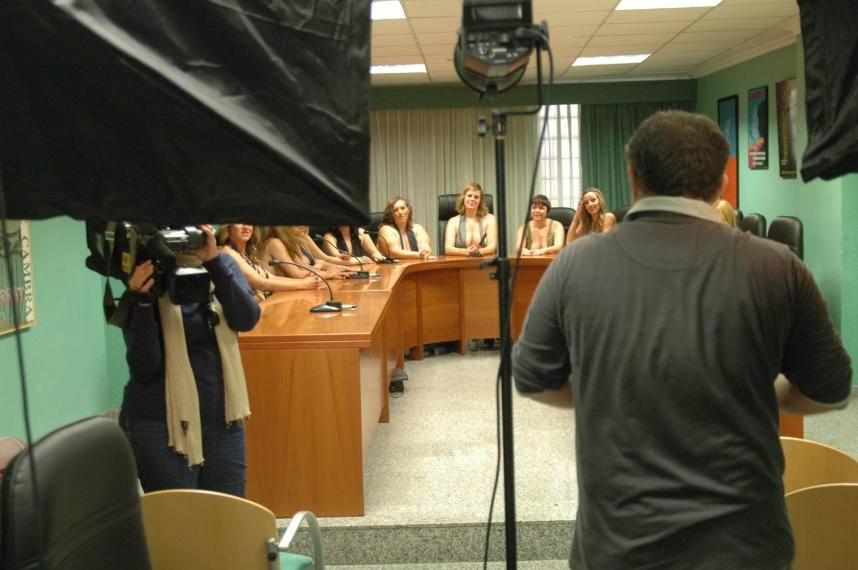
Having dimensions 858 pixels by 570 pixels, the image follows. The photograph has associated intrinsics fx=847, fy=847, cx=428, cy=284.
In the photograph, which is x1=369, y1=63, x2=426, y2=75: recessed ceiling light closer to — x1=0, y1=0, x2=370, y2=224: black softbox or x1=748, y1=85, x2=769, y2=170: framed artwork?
x1=748, y1=85, x2=769, y2=170: framed artwork

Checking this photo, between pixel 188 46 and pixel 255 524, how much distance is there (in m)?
1.02

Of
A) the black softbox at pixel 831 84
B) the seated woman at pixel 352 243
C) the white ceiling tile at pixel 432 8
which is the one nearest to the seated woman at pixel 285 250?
the seated woman at pixel 352 243

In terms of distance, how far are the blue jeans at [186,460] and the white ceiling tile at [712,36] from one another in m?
5.49

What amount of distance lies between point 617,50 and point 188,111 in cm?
673

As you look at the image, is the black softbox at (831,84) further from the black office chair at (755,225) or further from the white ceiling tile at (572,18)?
the black office chair at (755,225)

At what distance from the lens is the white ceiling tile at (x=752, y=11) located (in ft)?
18.2

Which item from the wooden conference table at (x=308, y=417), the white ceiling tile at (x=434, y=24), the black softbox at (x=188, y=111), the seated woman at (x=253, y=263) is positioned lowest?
the wooden conference table at (x=308, y=417)

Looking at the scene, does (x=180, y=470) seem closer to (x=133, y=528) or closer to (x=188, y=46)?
(x=133, y=528)

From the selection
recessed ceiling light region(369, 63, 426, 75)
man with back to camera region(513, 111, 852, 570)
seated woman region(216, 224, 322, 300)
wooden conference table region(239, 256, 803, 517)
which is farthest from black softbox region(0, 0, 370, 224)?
recessed ceiling light region(369, 63, 426, 75)

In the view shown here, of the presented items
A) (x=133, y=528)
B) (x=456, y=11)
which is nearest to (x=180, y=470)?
(x=133, y=528)

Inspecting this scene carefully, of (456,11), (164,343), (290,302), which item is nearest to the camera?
(164,343)

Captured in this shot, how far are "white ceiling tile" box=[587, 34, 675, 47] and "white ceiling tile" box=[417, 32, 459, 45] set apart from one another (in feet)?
3.66

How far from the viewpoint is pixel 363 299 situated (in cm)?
410

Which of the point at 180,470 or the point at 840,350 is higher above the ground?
the point at 840,350
